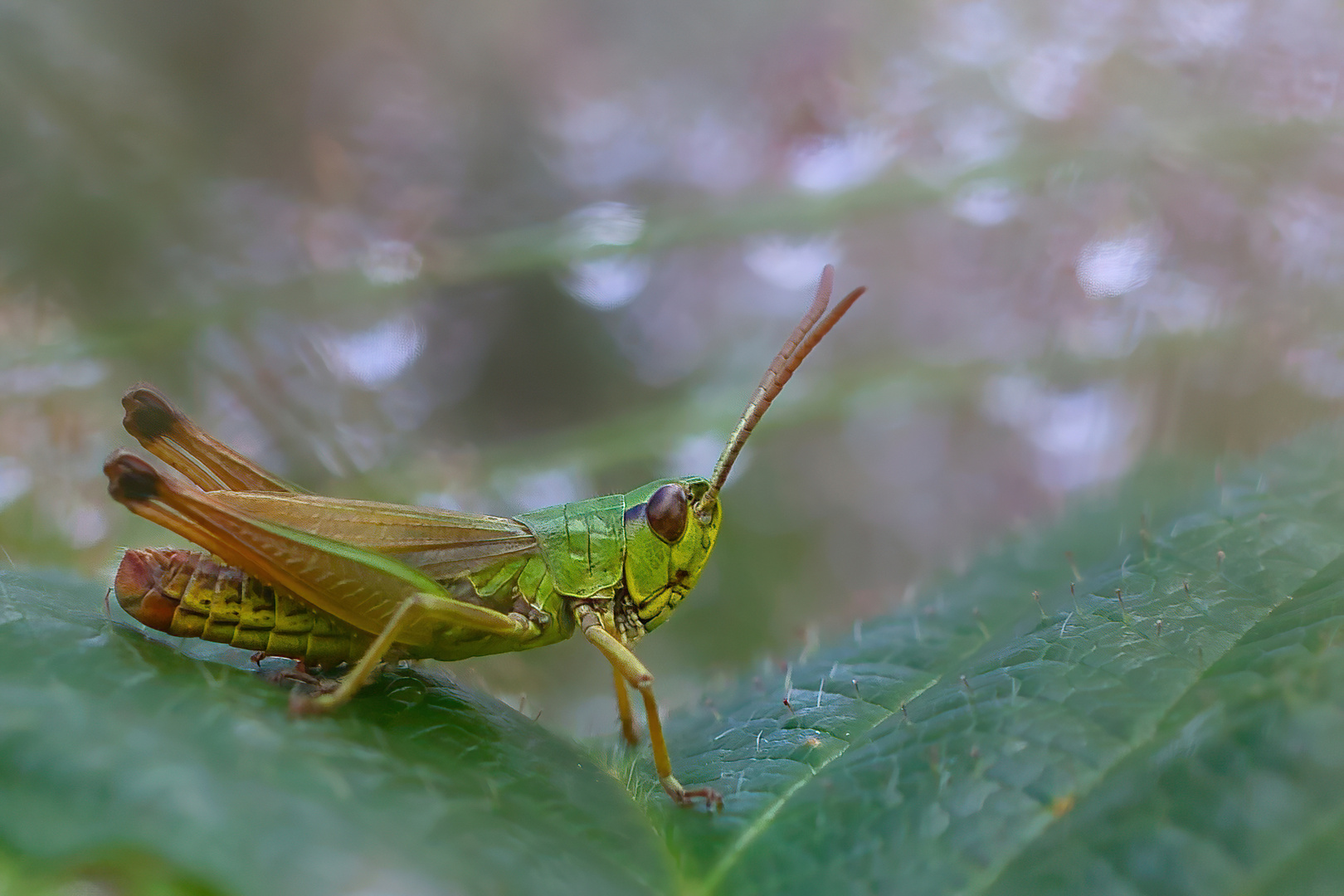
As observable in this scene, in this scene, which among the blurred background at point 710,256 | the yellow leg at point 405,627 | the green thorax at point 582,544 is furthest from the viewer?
the blurred background at point 710,256

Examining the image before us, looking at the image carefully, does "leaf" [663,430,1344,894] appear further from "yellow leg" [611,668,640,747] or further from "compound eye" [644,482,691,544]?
"compound eye" [644,482,691,544]

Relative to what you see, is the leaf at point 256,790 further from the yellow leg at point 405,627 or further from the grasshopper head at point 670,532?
the grasshopper head at point 670,532

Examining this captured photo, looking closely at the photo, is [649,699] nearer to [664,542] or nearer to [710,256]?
[664,542]

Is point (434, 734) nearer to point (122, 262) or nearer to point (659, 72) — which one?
point (122, 262)

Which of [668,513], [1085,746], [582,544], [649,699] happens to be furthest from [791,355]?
[1085,746]

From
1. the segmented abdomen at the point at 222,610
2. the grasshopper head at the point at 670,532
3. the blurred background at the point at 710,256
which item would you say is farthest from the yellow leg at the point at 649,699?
the blurred background at the point at 710,256

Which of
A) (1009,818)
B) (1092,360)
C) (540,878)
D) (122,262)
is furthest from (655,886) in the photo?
(122,262)
